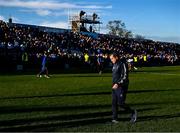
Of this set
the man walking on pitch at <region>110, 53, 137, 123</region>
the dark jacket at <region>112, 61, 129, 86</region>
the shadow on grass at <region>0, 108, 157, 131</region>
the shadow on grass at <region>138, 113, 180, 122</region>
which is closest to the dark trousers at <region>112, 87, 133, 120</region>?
the man walking on pitch at <region>110, 53, 137, 123</region>

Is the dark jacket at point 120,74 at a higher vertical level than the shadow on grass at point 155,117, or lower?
higher

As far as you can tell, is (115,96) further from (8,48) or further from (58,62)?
(58,62)

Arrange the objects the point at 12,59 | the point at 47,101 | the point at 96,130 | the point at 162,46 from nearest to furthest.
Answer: the point at 96,130 → the point at 47,101 → the point at 12,59 → the point at 162,46

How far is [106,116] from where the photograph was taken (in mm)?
15000

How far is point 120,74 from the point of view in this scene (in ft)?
44.7

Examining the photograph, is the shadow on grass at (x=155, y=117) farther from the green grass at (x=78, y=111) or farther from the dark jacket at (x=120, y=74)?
the dark jacket at (x=120, y=74)

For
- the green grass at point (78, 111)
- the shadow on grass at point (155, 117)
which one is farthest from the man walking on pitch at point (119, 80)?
the shadow on grass at point (155, 117)

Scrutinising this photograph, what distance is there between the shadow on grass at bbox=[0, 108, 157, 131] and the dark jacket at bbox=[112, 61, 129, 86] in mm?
1083

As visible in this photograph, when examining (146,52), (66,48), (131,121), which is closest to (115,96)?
(131,121)

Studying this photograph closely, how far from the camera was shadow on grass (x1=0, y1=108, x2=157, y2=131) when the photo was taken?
41.0 feet

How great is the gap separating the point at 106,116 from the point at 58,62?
4180 cm

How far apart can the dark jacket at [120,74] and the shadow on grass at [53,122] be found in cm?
108

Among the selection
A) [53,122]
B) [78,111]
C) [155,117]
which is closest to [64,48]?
[78,111]

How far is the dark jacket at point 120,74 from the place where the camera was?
13570 millimetres
